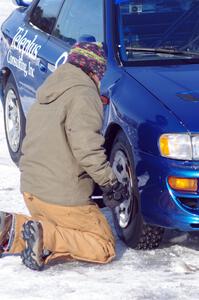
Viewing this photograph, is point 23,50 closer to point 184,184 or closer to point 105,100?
point 105,100

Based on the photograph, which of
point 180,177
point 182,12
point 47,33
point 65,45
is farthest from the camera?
point 47,33

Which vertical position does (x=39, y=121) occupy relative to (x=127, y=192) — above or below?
above

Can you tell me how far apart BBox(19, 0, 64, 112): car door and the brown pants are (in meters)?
1.58

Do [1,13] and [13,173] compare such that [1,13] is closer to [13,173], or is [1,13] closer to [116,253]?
[13,173]

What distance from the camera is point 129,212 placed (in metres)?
5.22

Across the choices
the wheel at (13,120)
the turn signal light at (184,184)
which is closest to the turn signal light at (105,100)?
the turn signal light at (184,184)

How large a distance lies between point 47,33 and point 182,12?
4.14 feet

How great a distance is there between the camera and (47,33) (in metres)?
6.73

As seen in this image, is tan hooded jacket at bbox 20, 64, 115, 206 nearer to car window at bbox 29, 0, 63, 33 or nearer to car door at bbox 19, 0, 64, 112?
car door at bbox 19, 0, 64, 112

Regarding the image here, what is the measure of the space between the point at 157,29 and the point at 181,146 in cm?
129

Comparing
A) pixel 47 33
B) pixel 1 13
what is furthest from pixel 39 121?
pixel 1 13

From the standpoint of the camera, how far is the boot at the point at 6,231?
16.3 ft

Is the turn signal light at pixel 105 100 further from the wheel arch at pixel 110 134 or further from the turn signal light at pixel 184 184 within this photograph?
the turn signal light at pixel 184 184

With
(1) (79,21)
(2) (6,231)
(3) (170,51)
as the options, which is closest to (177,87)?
(3) (170,51)
